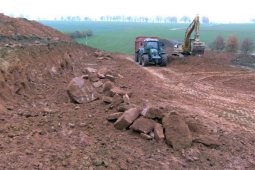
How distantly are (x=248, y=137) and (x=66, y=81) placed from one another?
22.8 ft

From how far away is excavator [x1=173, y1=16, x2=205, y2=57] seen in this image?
23.6m

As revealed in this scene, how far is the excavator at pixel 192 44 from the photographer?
23586mm

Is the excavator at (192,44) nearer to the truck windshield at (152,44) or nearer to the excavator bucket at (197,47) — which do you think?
the excavator bucket at (197,47)

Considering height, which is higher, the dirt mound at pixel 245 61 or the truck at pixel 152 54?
the truck at pixel 152 54

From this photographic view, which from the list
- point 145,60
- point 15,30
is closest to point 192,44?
point 145,60

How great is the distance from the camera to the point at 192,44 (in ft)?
79.8

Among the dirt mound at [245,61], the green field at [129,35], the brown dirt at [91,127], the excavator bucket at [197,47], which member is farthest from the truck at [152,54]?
the green field at [129,35]

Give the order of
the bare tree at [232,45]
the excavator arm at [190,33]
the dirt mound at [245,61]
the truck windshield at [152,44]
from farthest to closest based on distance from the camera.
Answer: the bare tree at [232,45] < the dirt mound at [245,61] < the excavator arm at [190,33] < the truck windshield at [152,44]

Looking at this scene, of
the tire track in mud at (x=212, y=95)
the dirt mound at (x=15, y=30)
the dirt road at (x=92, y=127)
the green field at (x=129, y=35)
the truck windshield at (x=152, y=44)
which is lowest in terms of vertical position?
the green field at (x=129, y=35)

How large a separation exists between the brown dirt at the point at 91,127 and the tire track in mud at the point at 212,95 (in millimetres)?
31

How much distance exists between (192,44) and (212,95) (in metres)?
12.3

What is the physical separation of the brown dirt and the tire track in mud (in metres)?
0.03

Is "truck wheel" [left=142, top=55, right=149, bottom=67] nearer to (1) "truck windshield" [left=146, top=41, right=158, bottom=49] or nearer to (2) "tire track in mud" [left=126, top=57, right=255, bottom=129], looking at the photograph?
(1) "truck windshield" [left=146, top=41, right=158, bottom=49]

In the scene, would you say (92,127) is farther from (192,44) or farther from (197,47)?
(192,44)
